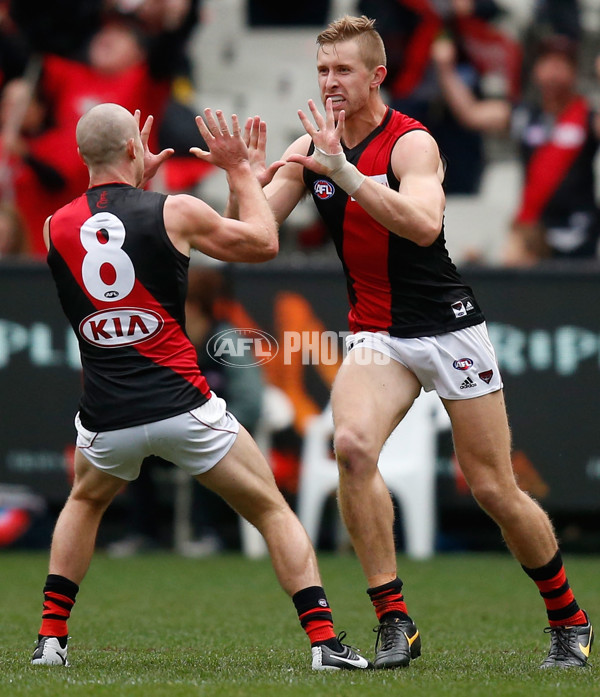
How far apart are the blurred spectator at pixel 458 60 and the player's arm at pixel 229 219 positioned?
21.6 ft

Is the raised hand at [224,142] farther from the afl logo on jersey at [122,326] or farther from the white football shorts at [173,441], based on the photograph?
the white football shorts at [173,441]

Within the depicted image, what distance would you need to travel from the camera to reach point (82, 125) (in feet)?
16.1

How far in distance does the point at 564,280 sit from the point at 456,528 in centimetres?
218

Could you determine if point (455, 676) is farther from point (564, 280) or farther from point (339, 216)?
point (564, 280)

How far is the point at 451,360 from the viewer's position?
17.3 feet

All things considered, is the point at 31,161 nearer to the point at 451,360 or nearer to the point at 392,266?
the point at 392,266

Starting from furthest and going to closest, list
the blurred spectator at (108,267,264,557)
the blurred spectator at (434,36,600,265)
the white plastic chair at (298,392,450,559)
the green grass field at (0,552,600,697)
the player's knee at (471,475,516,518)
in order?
the blurred spectator at (434,36,600,265)
the white plastic chair at (298,392,450,559)
the blurred spectator at (108,267,264,557)
the player's knee at (471,475,516,518)
the green grass field at (0,552,600,697)

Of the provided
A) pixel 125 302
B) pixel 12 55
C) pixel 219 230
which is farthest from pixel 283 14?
pixel 125 302

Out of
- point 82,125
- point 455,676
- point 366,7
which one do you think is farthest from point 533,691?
point 366,7

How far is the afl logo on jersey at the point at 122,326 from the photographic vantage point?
16.0 feet

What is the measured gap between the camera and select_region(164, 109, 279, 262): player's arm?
193 inches

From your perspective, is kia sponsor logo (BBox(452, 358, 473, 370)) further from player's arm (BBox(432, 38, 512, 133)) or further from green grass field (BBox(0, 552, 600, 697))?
player's arm (BBox(432, 38, 512, 133))

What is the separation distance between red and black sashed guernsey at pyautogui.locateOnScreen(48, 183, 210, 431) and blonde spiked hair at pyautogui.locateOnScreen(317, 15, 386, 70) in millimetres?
1089

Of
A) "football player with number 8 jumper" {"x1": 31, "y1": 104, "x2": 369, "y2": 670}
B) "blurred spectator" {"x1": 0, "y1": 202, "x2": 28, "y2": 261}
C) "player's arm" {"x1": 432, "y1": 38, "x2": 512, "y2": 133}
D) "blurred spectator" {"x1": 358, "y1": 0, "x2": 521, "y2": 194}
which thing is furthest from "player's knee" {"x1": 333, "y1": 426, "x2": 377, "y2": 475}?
"player's arm" {"x1": 432, "y1": 38, "x2": 512, "y2": 133}
